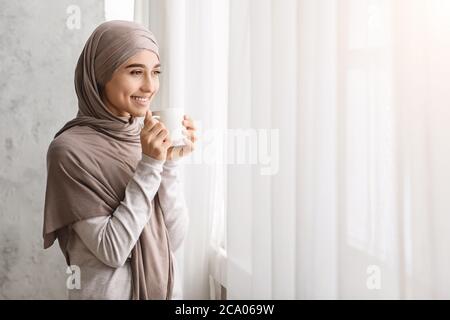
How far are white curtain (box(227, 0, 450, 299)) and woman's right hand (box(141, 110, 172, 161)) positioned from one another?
0.63ft

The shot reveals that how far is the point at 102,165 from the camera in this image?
3.54 ft

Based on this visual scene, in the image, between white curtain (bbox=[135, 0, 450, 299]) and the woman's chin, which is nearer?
white curtain (bbox=[135, 0, 450, 299])

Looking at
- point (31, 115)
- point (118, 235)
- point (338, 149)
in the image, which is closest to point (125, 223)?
point (118, 235)

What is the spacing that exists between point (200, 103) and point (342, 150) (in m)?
0.65

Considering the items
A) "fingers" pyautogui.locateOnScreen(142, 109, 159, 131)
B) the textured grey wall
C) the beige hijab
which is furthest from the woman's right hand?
the textured grey wall

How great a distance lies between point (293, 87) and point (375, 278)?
1.33 feet

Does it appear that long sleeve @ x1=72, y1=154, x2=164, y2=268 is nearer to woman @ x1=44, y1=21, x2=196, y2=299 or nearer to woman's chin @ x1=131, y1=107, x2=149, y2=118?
woman @ x1=44, y1=21, x2=196, y2=299

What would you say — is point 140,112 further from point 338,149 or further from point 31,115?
point 31,115

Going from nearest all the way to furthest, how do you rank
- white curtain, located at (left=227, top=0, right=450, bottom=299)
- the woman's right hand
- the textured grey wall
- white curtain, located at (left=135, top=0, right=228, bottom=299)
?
white curtain, located at (left=227, top=0, right=450, bottom=299), the woman's right hand, white curtain, located at (left=135, top=0, right=228, bottom=299), the textured grey wall

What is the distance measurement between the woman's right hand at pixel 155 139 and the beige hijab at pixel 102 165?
0.11 meters

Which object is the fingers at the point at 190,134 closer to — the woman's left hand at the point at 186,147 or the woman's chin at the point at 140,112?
the woman's left hand at the point at 186,147

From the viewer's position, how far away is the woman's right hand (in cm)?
101

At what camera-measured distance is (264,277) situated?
3.55 feet

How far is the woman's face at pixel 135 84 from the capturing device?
108cm
